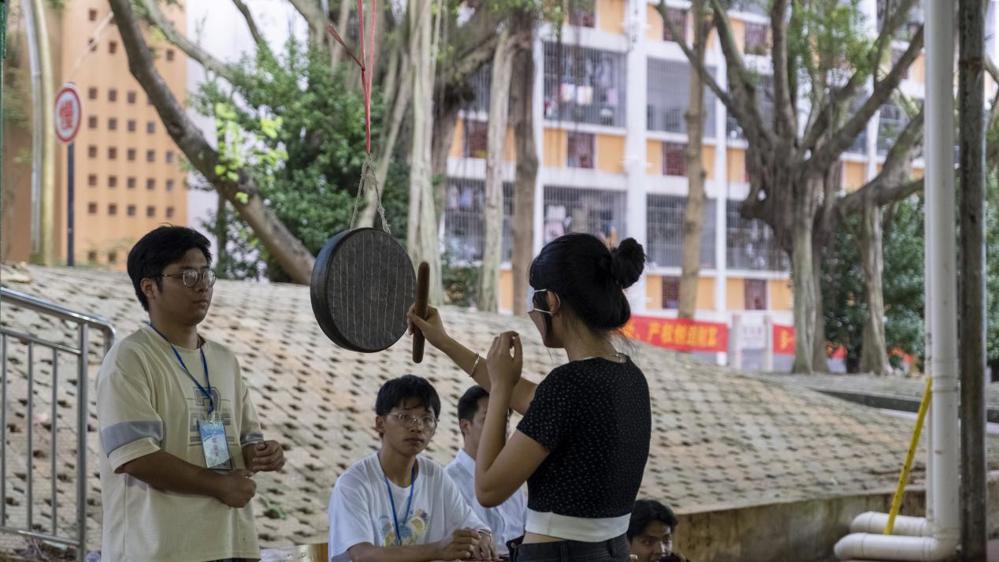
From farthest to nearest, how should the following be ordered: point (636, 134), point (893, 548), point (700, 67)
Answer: point (636, 134)
point (700, 67)
point (893, 548)

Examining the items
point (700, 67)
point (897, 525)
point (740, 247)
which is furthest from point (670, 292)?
point (897, 525)

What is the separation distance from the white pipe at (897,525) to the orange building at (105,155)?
13047 millimetres

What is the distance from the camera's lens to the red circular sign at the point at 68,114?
10031 mm

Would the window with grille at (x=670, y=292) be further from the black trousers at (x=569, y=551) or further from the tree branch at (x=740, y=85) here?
the black trousers at (x=569, y=551)

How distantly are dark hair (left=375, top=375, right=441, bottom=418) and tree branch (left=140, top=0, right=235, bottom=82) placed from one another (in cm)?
1143

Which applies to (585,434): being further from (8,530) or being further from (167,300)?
(8,530)

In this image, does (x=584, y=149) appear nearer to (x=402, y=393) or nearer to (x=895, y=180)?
(x=895, y=180)

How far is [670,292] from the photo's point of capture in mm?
26016

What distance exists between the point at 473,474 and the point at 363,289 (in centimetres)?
126

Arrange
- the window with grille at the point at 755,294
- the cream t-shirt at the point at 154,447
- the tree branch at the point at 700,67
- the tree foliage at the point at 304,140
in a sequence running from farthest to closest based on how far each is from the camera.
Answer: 1. the window with grille at the point at 755,294
2. the tree branch at the point at 700,67
3. the tree foliage at the point at 304,140
4. the cream t-shirt at the point at 154,447

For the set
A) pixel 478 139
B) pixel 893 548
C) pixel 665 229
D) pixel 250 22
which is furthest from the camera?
pixel 665 229

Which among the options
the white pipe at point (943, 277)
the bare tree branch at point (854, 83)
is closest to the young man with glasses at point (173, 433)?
the white pipe at point (943, 277)

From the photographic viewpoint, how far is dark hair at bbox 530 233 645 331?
7.67 ft

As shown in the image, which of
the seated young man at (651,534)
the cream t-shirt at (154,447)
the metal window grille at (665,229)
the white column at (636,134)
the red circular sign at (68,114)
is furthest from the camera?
the metal window grille at (665,229)
